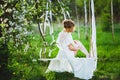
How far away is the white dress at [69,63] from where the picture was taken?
29.2ft

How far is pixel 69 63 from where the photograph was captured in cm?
916

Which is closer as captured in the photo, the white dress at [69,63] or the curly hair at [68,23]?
the white dress at [69,63]

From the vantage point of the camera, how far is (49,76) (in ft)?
28.2

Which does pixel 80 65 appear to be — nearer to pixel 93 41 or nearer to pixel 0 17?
pixel 93 41

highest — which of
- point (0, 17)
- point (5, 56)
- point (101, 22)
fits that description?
point (0, 17)

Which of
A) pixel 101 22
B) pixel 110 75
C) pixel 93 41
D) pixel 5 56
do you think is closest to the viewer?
pixel 5 56

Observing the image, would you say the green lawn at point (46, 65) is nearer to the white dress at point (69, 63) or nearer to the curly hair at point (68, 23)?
the white dress at point (69, 63)

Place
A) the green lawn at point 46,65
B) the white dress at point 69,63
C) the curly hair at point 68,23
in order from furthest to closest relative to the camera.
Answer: the curly hair at point 68,23, the white dress at point 69,63, the green lawn at point 46,65

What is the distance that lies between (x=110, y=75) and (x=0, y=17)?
7.78ft

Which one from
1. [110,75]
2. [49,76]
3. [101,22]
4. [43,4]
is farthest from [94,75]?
[101,22]

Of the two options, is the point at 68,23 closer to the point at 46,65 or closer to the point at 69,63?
the point at 69,63

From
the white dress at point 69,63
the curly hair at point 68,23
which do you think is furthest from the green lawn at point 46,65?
the curly hair at point 68,23

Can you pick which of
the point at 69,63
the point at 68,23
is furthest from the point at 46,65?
the point at 68,23

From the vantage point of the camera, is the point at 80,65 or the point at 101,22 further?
the point at 101,22
